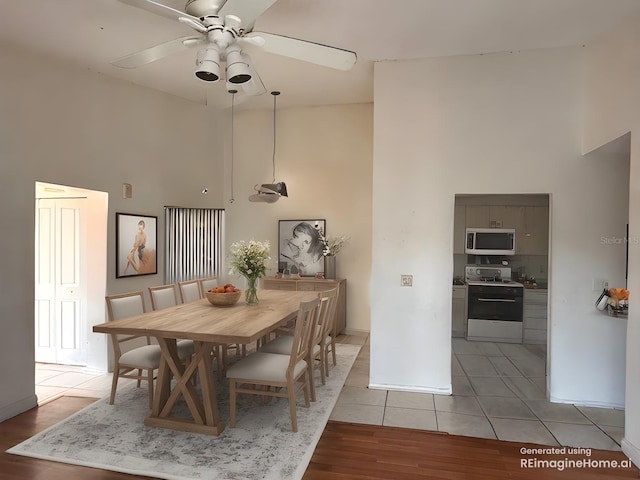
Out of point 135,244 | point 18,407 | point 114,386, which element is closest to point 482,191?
point 114,386

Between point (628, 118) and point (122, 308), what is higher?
point (628, 118)

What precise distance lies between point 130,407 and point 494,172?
3.74 meters

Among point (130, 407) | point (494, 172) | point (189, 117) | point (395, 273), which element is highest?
point (189, 117)

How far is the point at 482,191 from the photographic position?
371cm

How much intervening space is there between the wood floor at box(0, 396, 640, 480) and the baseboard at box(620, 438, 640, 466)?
0.04 metres

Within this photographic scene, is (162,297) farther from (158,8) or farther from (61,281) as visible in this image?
(158,8)

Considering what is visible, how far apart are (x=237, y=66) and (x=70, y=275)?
3475 millimetres

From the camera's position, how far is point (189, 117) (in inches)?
213

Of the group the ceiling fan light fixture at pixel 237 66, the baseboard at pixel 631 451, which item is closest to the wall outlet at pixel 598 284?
the baseboard at pixel 631 451

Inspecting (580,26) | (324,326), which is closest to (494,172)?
(580,26)

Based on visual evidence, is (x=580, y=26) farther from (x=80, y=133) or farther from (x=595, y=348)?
(x=80, y=133)

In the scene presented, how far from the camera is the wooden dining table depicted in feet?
8.96

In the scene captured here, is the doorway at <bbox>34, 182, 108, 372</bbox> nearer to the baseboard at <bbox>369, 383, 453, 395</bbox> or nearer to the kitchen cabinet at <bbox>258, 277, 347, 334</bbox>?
the kitchen cabinet at <bbox>258, 277, 347, 334</bbox>

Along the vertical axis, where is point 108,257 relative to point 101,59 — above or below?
below
